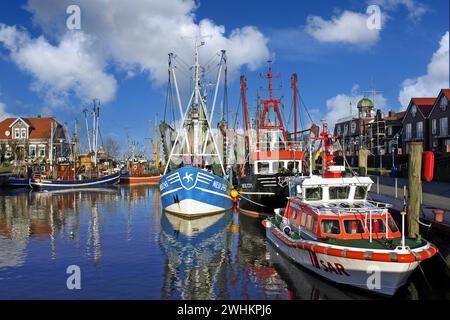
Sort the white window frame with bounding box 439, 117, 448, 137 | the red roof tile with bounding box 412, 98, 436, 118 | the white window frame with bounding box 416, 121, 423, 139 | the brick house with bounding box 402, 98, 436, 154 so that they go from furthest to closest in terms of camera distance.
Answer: the white window frame with bounding box 416, 121, 423, 139 < the red roof tile with bounding box 412, 98, 436, 118 < the brick house with bounding box 402, 98, 436, 154 < the white window frame with bounding box 439, 117, 448, 137

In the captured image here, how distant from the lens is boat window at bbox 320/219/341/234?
17141mm

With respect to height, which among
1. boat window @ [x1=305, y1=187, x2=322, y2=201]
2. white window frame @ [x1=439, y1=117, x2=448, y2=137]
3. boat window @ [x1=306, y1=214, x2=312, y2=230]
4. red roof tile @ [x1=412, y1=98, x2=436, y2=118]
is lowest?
boat window @ [x1=306, y1=214, x2=312, y2=230]

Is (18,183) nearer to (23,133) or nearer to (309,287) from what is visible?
(23,133)

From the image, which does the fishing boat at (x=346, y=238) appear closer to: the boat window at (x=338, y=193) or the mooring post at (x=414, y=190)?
the boat window at (x=338, y=193)

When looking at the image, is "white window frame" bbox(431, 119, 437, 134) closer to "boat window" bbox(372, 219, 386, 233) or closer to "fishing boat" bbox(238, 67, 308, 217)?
"fishing boat" bbox(238, 67, 308, 217)

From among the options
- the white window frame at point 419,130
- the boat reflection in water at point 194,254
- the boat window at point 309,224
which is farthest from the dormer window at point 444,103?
the boat window at point 309,224

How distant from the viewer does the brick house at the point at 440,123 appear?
5716 cm

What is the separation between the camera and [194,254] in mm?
22516

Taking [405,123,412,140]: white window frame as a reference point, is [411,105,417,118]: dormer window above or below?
above

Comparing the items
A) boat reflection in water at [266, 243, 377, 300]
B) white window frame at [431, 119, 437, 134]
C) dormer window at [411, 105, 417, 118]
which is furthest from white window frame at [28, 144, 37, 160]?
boat reflection in water at [266, 243, 377, 300]

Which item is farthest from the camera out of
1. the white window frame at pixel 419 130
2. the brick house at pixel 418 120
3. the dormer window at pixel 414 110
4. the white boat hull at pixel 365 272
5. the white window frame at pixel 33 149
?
the white window frame at pixel 33 149

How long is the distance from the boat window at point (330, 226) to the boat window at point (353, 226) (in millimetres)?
304

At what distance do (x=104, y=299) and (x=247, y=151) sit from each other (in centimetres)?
2749
